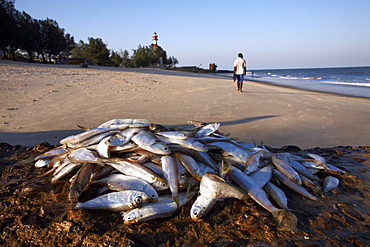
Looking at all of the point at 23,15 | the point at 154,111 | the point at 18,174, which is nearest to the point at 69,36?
the point at 23,15

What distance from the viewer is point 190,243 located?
71.7 inches

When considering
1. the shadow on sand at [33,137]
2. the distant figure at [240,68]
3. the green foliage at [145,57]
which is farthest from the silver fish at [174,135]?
the green foliage at [145,57]

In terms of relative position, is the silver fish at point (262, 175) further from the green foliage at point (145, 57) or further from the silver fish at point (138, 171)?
the green foliage at point (145, 57)

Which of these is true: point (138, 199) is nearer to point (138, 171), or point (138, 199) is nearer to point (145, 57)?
point (138, 171)

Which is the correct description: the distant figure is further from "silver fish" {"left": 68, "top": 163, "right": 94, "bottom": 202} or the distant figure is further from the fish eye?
the fish eye

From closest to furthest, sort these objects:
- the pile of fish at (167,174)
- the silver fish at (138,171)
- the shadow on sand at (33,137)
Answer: the pile of fish at (167,174) < the silver fish at (138,171) < the shadow on sand at (33,137)

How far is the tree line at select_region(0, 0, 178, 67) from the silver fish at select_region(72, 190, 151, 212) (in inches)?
1365

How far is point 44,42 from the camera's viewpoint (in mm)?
41250

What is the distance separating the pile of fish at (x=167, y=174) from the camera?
2064 mm

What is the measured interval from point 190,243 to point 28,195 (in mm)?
1801

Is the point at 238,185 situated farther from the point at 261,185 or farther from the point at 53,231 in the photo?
the point at 53,231

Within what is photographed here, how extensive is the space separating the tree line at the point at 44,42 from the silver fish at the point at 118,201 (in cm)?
Result: 3466

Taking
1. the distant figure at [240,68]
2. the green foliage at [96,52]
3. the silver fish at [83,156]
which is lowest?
the silver fish at [83,156]

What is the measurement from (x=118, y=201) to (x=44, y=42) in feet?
160
